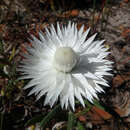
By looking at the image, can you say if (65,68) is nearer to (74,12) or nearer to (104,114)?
(104,114)

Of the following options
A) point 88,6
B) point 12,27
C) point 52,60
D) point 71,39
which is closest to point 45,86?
point 52,60

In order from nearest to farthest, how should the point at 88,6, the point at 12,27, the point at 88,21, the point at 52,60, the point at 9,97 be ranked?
the point at 52,60 → the point at 9,97 → the point at 12,27 → the point at 88,21 → the point at 88,6

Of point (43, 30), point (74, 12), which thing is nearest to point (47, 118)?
→ point (43, 30)

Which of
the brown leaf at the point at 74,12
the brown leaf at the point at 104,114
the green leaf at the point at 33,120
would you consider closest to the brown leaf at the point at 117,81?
the brown leaf at the point at 104,114

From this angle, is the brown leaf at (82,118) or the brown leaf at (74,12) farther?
the brown leaf at (74,12)

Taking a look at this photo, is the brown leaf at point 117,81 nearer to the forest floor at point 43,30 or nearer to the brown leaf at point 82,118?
the forest floor at point 43,30

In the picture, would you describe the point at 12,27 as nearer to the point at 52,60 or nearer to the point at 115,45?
the point at 52,60

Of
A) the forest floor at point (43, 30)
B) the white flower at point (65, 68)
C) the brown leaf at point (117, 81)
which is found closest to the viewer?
the white flower at point (65, 68)
